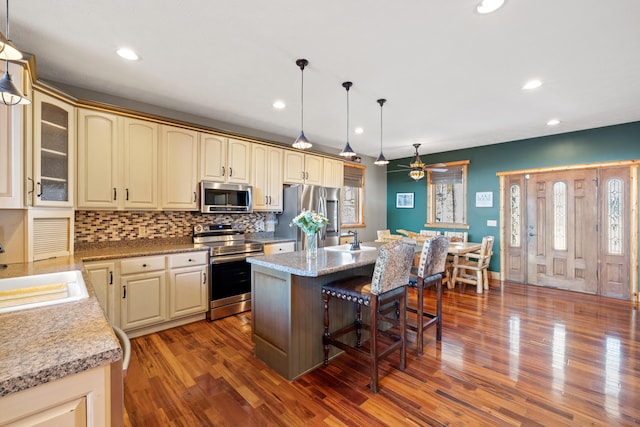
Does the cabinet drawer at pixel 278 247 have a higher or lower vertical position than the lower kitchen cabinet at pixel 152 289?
higher

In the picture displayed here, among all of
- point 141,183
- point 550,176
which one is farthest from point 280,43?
point 550,176

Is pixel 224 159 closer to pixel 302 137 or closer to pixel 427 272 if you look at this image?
pixel 302 137

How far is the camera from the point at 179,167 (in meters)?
3.39

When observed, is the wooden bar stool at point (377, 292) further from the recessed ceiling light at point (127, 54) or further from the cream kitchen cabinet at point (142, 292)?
the recessed ceiling light at point (127, 54)

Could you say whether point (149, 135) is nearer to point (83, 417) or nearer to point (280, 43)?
point (280, 43)

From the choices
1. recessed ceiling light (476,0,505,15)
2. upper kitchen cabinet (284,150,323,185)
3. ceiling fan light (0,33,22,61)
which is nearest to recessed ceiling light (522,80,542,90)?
recessed ceiling light (476,0,505,15)

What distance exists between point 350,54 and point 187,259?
8.69ft

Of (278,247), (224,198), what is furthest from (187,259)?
(278,247)

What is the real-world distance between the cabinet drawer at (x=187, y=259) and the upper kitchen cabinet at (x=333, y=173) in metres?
2.53

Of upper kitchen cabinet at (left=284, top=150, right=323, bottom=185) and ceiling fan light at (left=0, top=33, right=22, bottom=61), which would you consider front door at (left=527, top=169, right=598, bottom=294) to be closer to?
upper kitchen cabinet at (left=284, top=150, right=323, bottom=185)

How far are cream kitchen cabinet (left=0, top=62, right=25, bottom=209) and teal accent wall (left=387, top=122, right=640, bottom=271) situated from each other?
6.17 metres

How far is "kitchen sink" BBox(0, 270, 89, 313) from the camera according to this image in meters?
1.35

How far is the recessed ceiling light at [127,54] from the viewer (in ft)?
7.52

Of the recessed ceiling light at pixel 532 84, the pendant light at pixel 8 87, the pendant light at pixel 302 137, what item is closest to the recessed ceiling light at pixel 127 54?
the pendant light at pixel 8 87
